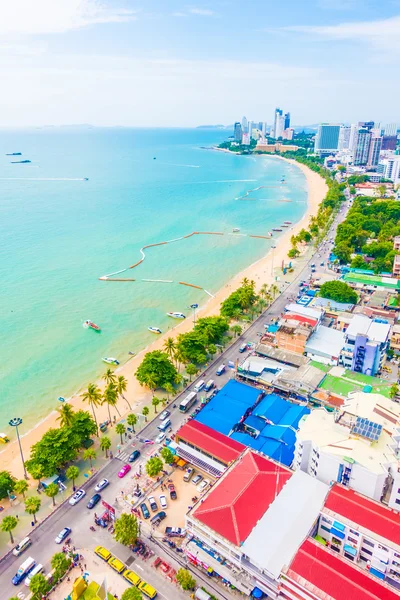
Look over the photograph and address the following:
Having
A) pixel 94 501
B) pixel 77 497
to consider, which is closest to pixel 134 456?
pixel 94 501

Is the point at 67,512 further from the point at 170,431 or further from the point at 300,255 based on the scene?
the point at 300,255

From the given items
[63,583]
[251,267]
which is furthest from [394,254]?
[63,583]

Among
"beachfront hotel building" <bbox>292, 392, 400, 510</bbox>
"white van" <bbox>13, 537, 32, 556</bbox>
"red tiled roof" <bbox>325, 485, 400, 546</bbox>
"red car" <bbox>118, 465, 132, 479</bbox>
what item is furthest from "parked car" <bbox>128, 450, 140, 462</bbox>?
"red tiled roof" <bbox>325, 485, 400, 546</bbox>

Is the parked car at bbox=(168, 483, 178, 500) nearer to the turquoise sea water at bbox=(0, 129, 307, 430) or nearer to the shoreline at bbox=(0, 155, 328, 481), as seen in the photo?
the shoreline at bbox=(0, 155, 328, 481)

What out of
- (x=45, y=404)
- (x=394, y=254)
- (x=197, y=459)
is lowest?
(x=45, y=404)

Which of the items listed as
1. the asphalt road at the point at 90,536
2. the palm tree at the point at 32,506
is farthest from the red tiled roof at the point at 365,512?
the palm tree at the point at 32,506

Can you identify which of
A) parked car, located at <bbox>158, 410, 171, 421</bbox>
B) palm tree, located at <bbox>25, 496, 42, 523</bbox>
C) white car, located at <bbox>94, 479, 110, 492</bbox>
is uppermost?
palm tree, located at <bbox>25, 496, 42, 523</bbox>

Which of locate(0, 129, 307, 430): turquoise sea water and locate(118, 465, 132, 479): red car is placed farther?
locate(0, 129, 307, 430): turquoise sea water
